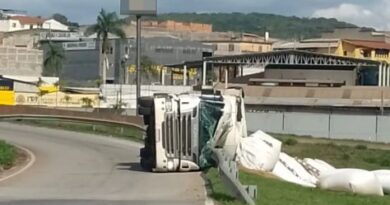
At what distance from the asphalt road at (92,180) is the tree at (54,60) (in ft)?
352

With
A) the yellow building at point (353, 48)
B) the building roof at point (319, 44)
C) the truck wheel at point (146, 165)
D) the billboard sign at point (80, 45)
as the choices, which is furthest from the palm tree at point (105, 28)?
the truck wheel at point (146, 165)

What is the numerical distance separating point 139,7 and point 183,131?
24822 millimetres

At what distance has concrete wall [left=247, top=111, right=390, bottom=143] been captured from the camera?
244 ft

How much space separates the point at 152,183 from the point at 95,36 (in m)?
128

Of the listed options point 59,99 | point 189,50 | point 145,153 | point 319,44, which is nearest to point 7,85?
point 59,99

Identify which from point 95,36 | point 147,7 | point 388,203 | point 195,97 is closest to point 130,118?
point 147,7

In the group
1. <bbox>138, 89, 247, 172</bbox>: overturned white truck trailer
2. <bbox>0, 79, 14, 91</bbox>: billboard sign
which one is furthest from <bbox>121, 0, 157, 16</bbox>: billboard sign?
<bbox>0, 79, 14, 91</bbox>: billboard sign

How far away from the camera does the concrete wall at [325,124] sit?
74.2 metres

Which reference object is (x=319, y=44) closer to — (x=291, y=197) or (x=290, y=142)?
(x=290, y=142)

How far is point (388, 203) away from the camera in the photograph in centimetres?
1805

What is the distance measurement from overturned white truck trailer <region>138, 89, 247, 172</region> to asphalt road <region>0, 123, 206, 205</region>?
2.57ft

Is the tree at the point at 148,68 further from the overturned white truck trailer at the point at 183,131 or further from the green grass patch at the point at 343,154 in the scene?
the overturned white truck trailer at the point at 183,131

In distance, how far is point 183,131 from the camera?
26.6 meters

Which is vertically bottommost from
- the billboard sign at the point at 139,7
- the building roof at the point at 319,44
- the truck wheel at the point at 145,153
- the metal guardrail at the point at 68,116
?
the metal guardrail at the point at 68,116
